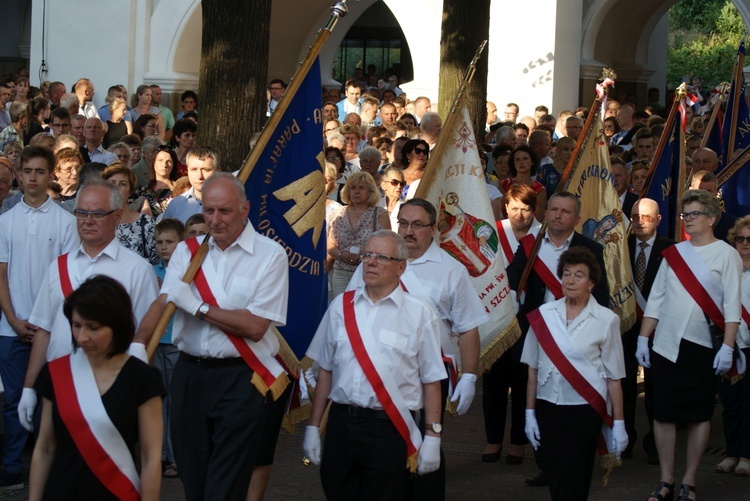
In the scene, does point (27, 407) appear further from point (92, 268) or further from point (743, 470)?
point (743, 470)

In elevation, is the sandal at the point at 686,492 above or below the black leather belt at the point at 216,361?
below

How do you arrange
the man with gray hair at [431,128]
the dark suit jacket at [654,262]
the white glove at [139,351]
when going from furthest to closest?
the man with gray hair at [431,128], the dark suit jacket at [654,262], the white glove at [139,351]

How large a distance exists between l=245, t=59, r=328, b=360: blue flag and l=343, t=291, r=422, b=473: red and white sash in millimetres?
1201

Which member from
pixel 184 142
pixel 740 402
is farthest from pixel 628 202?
pixel 184 142

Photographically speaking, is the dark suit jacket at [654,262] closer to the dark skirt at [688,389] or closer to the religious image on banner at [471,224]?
the dark skirt at [688,389]

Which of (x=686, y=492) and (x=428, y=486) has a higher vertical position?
(x=428, y=486)

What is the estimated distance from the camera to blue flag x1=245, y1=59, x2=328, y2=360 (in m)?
6.94

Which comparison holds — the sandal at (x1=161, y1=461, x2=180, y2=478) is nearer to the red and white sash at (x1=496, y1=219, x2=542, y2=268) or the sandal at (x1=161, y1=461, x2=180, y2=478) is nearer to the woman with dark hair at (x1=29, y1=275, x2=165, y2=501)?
the red and white sash at (x1=496, y1=219, x2=542, y2=268)

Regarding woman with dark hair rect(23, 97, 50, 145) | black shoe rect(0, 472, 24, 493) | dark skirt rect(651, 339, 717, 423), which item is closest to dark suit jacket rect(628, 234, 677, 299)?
dark skirt rect(651, 339, 717, 423)

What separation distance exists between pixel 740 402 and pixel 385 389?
384 cm

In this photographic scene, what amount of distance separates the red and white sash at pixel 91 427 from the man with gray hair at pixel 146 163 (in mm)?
6432

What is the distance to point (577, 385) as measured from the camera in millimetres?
6863

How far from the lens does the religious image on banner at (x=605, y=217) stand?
28.2 ft

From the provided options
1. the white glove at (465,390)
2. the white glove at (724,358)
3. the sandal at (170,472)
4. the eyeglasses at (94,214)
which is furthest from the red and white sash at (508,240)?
the eyeglasses at (94,214)
